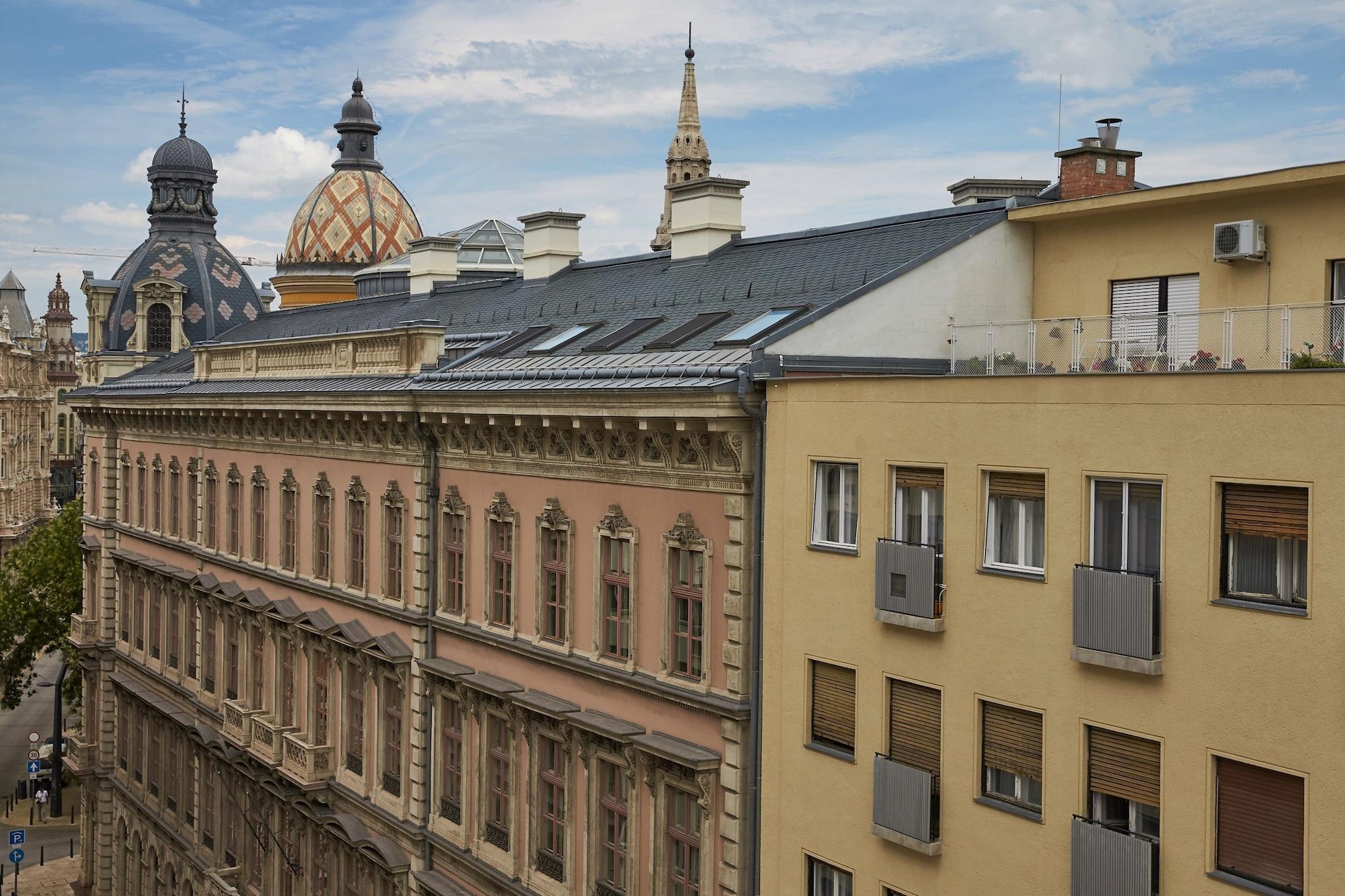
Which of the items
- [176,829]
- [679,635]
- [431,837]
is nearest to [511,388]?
[679,635]

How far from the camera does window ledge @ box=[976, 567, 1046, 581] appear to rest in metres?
16.7

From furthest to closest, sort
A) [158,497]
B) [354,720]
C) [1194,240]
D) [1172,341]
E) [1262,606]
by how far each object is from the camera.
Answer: [158,497] → [354,720] → [1194,240] → [1172,341] → [1262,606]

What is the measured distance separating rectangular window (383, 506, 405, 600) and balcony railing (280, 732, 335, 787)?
187 inches

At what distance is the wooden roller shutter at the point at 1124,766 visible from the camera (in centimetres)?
1551

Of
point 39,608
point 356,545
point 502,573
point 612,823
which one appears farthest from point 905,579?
point 39,608

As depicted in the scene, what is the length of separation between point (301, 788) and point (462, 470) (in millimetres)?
10248

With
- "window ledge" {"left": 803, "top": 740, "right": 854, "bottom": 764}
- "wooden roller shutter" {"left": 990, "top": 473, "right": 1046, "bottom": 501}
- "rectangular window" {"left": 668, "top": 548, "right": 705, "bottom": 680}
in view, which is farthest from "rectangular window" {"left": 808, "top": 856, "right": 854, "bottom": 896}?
"wooden roller shutter" {"left": 990, "top": 473, "right": 1046, "bottom": 501}

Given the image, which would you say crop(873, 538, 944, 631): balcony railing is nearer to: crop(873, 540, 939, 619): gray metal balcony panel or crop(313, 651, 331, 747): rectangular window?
crop(873, 540, 939, 619): gray metal balcony panel

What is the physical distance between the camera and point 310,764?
109 feet

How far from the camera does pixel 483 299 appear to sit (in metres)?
36.0

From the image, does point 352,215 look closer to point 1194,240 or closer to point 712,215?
point 712,215

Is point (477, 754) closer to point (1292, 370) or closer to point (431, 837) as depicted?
point (431, 837)

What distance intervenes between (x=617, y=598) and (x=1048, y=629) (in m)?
8.83

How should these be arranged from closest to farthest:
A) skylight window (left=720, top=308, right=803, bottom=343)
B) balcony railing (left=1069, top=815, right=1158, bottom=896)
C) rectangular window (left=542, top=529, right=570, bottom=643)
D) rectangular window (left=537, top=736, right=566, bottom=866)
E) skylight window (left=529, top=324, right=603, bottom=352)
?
balcony railing (left=1069, top=815, right=1158, bottom=896)
skylight window (left=720, top=308, right=803, bottom=343)
rectangular window (left=537, top=736, right=566, bottom=866)
rectangular window (left=542, top=529, right=570, bottom=643)
skylight window (left=529, top=324, right=603, bottom=352)
